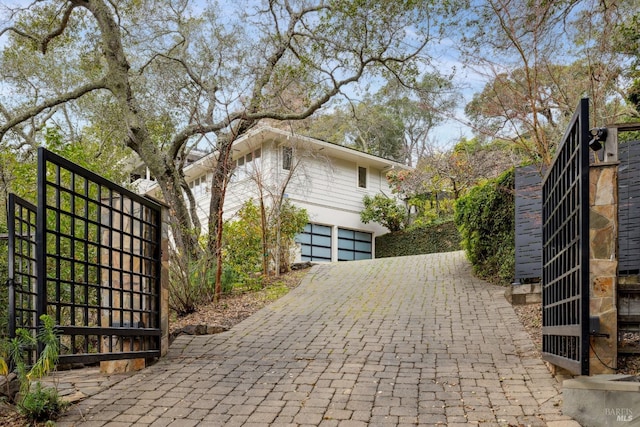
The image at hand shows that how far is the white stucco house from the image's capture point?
56.8 ft

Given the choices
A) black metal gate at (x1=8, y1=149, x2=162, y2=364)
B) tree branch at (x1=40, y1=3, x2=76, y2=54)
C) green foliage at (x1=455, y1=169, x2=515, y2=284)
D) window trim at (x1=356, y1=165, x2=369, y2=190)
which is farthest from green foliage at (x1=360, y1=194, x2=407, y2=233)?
black metal gate at (x1=8, y1=149, x2=162, y2=364)

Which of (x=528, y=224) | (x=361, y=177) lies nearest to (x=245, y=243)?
(x=528, y=224)

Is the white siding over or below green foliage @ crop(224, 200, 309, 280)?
over

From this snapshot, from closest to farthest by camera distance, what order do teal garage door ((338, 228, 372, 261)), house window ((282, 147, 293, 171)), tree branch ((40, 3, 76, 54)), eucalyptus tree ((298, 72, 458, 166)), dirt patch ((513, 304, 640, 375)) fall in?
dirt patch ((513, 304, 640, 375)), tree branch ((40, 3, 76, 54)), house window ((282, 147, 293, 171)), teal garage door ((338, 228, 372, 261)), eucalyptus tree ((298, 72, 458, 166))

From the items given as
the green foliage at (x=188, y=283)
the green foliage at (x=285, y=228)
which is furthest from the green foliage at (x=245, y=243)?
the green foliage at (x=188, y=283)

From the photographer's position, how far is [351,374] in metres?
5.29

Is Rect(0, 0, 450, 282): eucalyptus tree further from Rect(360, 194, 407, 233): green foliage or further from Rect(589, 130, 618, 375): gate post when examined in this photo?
Rect(360, 194, 407, 233): green foliage

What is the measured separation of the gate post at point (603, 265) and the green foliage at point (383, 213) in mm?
16313

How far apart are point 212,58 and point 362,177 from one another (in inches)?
390

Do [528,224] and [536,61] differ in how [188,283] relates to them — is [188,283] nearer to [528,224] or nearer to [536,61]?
[528,224]

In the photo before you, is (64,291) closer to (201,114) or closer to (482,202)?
(201,114)

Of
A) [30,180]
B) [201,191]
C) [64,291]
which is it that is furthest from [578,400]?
[201,191]

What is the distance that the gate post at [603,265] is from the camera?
161 inches

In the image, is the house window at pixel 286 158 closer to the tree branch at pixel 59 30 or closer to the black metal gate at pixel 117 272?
the tree branch at pixel 59 30
